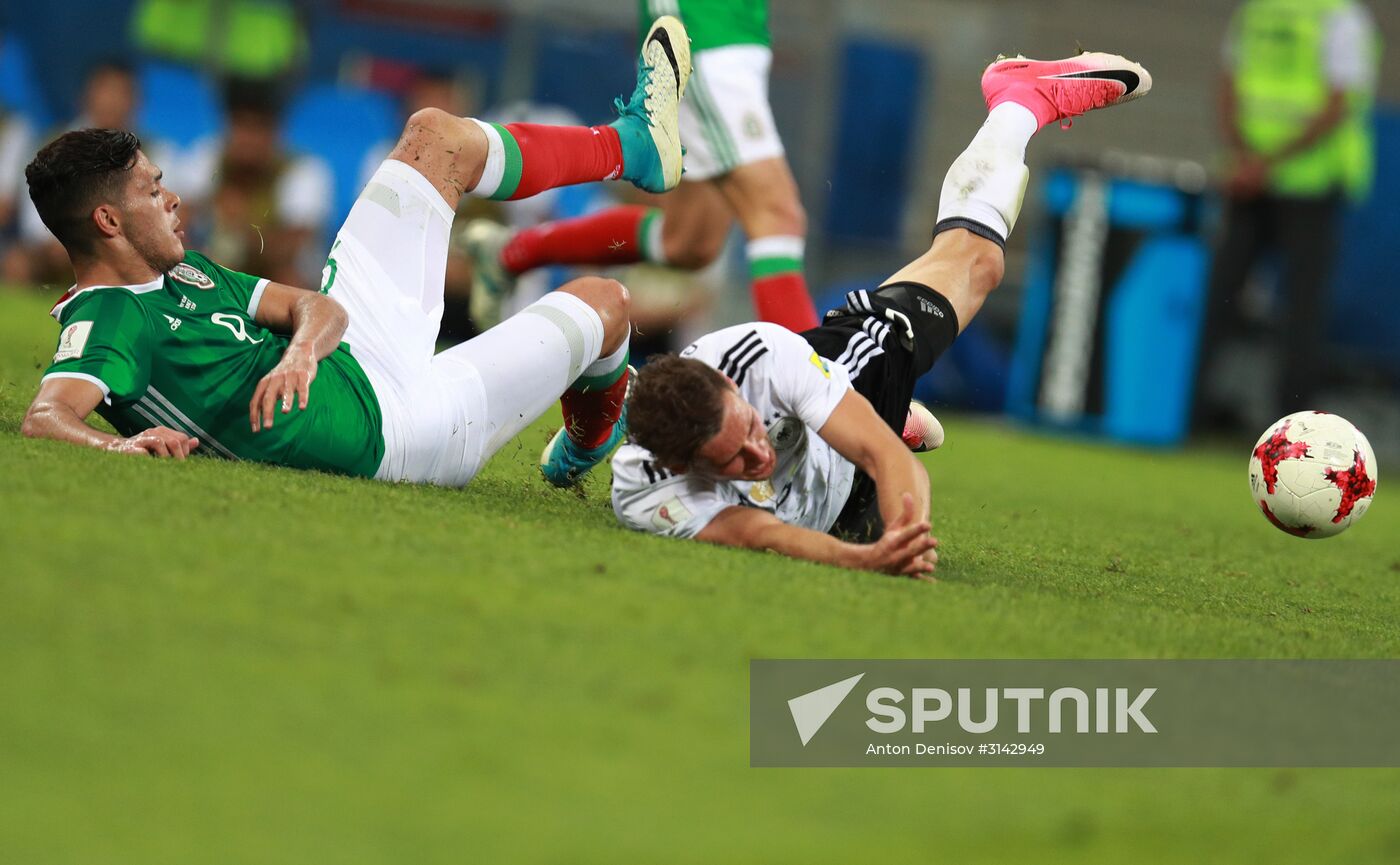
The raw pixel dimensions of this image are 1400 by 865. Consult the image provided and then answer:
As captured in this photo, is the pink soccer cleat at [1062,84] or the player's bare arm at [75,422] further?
the pink soccer cleat at [1062,84]

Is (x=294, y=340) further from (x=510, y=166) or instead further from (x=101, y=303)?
(x=510, y=166)

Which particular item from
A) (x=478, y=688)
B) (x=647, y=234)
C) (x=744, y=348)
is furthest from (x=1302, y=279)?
(x=478, y=688)

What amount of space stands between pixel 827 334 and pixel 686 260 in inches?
95.9

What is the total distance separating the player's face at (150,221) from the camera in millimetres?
3896

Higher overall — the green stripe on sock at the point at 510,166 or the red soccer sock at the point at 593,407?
the green stripe on sock at the point at 510,166

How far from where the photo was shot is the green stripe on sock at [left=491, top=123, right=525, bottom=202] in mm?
4316

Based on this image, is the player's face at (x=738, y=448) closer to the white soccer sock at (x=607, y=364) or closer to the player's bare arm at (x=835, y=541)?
the player's bare arm at (x=835, y=541)

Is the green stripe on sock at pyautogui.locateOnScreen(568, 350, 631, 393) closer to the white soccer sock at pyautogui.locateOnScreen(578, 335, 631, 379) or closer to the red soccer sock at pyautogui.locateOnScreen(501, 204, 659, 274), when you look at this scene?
the white soccer sock at pyautogui.locateOnScreen(578, 335, 631, 379)

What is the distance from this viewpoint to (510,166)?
14.2 feet

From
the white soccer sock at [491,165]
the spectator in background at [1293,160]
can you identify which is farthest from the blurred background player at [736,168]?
the spectator in background at [1293,160]

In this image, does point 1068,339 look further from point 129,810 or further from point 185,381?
point 129,810

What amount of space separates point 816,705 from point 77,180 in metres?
2.27

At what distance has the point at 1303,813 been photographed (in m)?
2.40

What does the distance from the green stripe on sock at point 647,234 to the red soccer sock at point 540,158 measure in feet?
6.28
